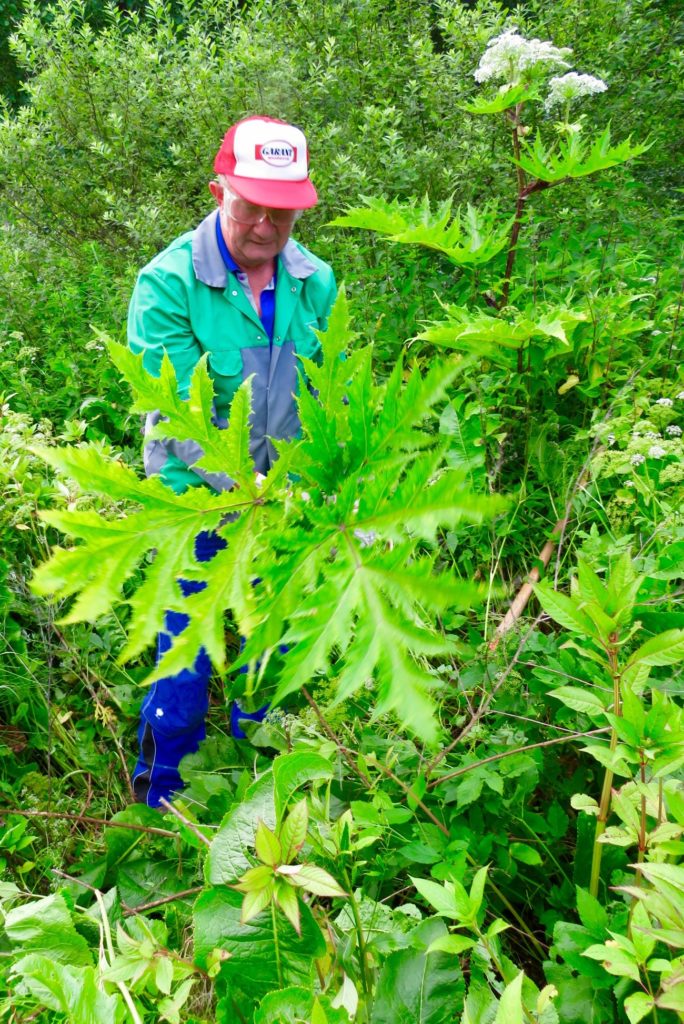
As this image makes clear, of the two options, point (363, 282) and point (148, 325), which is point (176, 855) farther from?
point (363, 282)

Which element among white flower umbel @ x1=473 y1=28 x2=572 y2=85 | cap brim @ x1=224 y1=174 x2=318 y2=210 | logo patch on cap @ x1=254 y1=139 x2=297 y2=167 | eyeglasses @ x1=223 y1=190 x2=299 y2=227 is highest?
white flower umbel @ x1=473 y1=28 x2=572 y2=85

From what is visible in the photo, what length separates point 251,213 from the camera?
2.31 m

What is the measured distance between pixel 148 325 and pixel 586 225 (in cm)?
282

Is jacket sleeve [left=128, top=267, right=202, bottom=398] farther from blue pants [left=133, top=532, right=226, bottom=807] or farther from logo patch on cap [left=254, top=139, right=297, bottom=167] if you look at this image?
blue pants [left=133, top=532, right=226, bottom=807]

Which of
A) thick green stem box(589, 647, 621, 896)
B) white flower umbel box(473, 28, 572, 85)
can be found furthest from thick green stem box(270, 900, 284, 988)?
white flower umbel box(473, 28, 572, 85)

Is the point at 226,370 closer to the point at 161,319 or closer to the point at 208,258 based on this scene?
the point at 161,319

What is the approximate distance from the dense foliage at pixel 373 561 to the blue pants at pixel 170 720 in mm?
128

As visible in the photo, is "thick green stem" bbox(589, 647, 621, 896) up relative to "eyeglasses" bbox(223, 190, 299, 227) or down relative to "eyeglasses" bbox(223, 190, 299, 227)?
down

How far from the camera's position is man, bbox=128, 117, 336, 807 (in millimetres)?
2299

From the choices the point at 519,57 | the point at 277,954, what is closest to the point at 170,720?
the point at 277,954

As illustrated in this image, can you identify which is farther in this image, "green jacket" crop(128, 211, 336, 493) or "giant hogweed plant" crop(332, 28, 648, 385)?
"giant hogweed plant" crop(332, 28, 648, 385)

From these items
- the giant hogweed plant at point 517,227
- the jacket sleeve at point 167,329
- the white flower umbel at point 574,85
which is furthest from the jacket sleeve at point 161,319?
the white flower umbel at point 574,85

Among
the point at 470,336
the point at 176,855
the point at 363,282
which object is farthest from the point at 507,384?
the point at 176,855

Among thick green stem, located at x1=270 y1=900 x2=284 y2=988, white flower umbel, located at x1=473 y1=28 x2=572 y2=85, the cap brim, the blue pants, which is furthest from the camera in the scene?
white flower umbel, located at x1=473 y1=28 x2=572 y2=85
